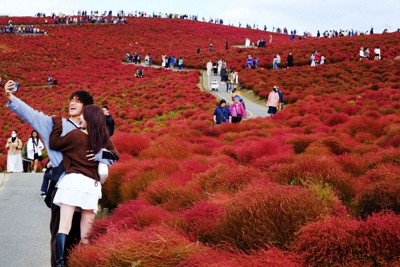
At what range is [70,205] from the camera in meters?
4.93

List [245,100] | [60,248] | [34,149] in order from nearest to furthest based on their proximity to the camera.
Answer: [60,248] → [34,149] → [245,100]

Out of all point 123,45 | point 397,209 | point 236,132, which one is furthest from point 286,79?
point 123,45

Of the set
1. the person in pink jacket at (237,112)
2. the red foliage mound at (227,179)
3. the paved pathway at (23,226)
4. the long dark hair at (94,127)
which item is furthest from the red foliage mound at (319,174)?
the person in pink jacket at (237,112)

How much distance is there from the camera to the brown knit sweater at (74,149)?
504 cm

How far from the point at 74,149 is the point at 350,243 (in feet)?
8.90

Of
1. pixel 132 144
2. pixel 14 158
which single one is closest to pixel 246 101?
pixel 14 158

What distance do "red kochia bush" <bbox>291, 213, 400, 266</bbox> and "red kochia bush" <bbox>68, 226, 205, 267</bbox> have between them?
996 millimetres

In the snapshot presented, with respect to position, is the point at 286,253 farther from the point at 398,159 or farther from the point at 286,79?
the point at 286,79

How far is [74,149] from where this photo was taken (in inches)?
200

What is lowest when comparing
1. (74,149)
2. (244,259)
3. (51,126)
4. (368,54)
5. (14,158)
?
(14,158)

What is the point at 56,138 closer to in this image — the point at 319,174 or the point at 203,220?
the point at 203,220

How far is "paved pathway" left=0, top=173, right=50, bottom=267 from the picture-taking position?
6.60 m

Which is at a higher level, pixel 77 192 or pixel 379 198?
pixel 77 192

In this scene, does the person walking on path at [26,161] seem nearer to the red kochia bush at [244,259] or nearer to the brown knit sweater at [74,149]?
the brown knit sweater at [74,149]
